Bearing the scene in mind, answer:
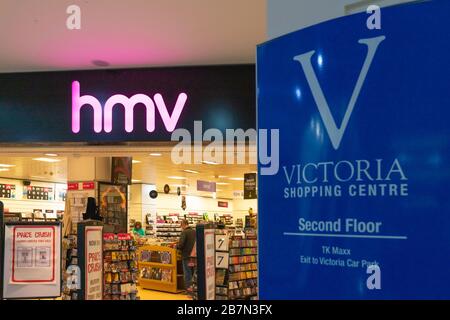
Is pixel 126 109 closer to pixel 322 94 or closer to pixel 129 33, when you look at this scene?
pixel 129 33

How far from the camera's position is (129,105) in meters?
6.75

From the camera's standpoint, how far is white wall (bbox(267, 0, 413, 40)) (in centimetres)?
208

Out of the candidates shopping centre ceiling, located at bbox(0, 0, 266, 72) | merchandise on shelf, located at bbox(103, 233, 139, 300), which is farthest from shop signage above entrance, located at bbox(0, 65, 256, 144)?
merchandise on shelf, located at bbox(103, 233, 139, 300)

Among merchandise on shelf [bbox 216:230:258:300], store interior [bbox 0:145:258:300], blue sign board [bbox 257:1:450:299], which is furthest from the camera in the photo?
merchandise on shelf [bbox 216:230:258:300]

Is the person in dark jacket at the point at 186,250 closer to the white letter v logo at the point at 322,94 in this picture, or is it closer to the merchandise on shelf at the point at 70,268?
the merchandise on shelf at the point at 70,268

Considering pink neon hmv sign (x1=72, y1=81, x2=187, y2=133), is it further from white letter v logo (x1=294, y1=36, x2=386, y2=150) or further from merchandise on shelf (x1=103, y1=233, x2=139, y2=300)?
white letter v logo (x1=294, y1=36, x2=386, y2=150)

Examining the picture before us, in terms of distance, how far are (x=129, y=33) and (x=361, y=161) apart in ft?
14.2

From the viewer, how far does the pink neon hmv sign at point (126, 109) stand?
21.9 ft

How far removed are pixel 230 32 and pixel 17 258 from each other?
3.50 meters

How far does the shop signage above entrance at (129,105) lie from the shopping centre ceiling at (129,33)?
17 cm

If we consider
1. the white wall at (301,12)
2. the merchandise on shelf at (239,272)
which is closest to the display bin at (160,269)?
the merchandise on shelf at (239,272)

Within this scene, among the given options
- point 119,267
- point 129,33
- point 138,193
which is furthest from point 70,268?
point 138,193

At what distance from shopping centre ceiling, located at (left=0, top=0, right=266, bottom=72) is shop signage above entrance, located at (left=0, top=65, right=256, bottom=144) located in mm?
170
